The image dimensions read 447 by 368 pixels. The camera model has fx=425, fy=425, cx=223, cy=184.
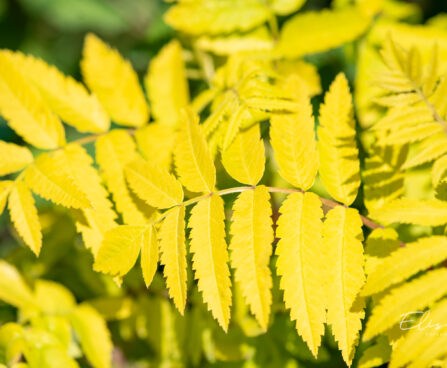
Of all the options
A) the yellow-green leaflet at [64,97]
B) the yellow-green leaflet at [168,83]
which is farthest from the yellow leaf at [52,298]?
the yellow-green leaflet at [168,83]

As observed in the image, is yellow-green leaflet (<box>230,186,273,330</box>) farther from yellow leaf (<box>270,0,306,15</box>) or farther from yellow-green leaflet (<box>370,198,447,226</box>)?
yellow leaf (<box>270,0,306,15</box>)

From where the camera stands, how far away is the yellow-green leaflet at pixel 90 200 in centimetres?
108

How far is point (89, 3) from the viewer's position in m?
2.91

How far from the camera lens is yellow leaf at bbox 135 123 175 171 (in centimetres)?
130

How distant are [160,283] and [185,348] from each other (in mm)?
239

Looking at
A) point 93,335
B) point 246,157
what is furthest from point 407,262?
point 93,335

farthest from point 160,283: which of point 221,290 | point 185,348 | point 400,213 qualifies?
point 400,213

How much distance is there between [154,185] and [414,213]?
59cm

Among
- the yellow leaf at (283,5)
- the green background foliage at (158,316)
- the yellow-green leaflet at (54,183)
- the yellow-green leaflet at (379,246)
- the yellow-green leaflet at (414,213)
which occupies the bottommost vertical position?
the green background foliage at (158,316)

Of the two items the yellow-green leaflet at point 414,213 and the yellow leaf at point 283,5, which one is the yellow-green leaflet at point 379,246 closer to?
the yellow-green leaflet at point 414,213

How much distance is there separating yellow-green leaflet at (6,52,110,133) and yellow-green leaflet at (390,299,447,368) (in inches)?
39.4

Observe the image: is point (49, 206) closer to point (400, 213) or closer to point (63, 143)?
point (63, 143)

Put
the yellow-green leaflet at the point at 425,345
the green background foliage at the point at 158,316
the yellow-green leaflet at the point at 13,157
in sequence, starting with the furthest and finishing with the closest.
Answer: the green background foliage at the point at 158,316, the yellow-green leaflet at the point at 13,157, the yellow-green leaflet at the point at 425,345

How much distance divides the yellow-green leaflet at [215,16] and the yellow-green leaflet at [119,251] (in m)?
0.79
